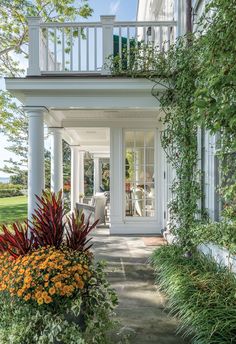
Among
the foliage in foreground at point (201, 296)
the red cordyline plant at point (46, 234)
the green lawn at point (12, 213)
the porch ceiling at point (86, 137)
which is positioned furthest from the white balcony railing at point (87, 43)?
the green lawn at point (12, 213)

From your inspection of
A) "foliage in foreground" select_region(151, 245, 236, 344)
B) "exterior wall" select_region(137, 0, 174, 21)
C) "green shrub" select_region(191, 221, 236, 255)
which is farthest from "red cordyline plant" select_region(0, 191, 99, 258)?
"exterior wall" select_region(137, 0, 174, 21)

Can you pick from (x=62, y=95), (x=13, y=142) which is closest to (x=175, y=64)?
(x=62, y=95)

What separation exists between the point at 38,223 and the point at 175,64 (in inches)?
136

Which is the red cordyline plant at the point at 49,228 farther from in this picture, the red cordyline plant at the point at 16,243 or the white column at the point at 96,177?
the white column at the point at 96,177

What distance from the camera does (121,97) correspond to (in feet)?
18.2

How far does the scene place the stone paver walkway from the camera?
116 inches

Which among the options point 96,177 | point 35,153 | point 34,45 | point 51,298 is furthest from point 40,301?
point 96,177

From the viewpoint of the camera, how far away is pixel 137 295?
394 centimetres

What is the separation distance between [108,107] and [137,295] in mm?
3244

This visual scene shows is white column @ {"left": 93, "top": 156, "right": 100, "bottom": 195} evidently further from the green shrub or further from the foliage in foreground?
the green shrub

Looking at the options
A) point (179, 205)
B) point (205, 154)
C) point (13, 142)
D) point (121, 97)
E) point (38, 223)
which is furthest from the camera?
point (13, 142)

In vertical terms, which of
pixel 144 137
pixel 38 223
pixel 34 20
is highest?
pixel 34 20

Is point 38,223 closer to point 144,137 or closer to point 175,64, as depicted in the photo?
point 175,64

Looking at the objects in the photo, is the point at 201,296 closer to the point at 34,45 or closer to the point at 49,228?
the point at 49,228
